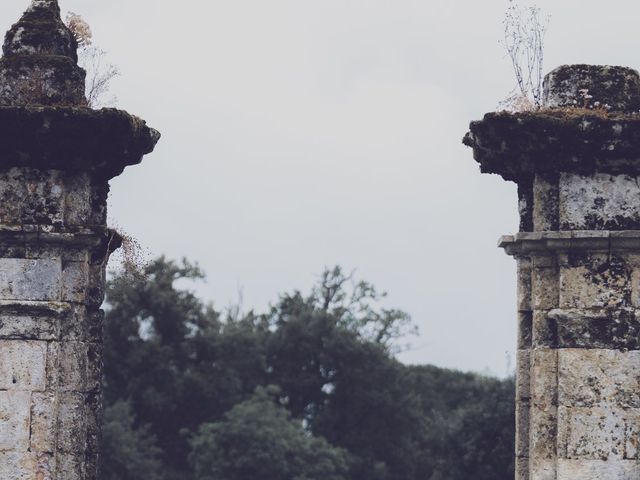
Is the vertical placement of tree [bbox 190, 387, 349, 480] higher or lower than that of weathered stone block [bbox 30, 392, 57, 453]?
higher

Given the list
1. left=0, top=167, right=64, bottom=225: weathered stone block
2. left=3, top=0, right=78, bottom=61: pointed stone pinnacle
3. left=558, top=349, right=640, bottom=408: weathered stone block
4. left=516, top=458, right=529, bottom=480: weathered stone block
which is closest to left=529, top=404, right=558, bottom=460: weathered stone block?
left=558, top=349, right=640, bottom=408: weathered stone block

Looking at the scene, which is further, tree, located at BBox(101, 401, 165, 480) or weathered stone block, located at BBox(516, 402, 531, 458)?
tree, located at BBox(101, 401, 165, 480)

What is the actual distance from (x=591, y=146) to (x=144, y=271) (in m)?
3.13

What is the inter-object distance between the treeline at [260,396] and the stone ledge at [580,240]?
35730 mm

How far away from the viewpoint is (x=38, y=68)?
8984mm

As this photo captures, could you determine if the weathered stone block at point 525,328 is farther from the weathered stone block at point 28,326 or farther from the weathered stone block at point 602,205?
the weathered stone block at point 28,326

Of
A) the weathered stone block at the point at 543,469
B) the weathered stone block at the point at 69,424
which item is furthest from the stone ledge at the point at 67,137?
the weathered stone block at the point at 543,469

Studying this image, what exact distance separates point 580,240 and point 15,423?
3.43m

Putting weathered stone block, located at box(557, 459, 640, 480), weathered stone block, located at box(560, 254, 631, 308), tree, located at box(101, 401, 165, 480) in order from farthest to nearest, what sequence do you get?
tree, located at box(101, 401, 165, 480), weathered stone block, located at box(560, 254, 631, 308), weathered stone block, located at box(557, 459, 640, 480)

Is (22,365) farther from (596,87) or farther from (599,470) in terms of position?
(596,87)

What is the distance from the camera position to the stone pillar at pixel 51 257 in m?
8.61

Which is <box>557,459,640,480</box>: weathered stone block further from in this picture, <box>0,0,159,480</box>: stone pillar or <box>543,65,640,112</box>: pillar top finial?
<box>0,0,159,480</box>: stone pillar

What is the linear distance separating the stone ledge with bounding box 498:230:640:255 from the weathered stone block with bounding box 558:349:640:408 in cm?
59

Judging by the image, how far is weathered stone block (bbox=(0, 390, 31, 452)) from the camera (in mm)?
8594
